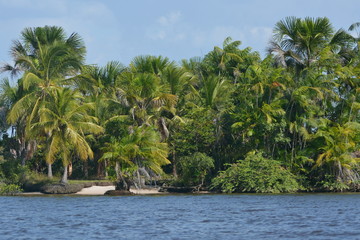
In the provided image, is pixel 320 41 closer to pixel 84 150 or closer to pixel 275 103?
pixel 275 103

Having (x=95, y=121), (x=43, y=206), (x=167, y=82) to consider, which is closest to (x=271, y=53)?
(x=167, y=82)

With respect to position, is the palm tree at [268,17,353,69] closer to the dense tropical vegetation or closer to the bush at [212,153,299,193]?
the dense tropical vegetation

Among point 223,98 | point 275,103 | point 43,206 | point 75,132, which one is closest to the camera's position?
point 43,206

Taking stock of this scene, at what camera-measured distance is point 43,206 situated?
93.0 feet

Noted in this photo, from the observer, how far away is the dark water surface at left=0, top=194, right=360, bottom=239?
1841cm

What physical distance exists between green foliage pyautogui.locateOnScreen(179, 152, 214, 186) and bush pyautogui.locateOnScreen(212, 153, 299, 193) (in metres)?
1.22

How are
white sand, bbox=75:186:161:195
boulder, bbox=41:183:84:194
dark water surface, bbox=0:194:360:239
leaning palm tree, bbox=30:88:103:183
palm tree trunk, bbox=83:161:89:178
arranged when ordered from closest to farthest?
dark water surface, bbox=0:194:360:239, leaning palm tree, bbox=30:88:103:183, boulder, bbox=41:183:84:194, white sand, bbox=75:186:161:195, palm tree trunk, bbox=83:161:89:178

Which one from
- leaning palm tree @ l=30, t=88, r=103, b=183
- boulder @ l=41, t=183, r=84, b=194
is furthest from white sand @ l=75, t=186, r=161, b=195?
leaning palm tree @ l=30, t=88, r=103, b=183

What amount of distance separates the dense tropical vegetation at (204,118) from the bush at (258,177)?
3.2 inches

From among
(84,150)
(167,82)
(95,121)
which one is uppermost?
(167,82)

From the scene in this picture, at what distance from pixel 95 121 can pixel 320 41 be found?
15816 millimetres

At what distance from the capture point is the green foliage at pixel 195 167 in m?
38.1

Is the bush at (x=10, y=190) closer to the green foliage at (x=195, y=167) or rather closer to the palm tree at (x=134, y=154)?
the palm tree at (x=134, y=154)

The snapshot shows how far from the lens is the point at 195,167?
Answer: 3828 cm
